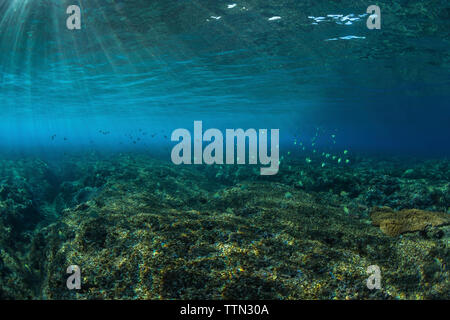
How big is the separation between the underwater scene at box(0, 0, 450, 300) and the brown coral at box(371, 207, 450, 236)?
0.05 m

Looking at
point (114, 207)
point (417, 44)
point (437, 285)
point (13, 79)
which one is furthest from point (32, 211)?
point (417, 44)

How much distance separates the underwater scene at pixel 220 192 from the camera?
479cm

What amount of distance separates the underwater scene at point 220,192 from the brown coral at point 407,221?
0.17ft

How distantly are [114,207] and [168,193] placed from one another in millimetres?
3534

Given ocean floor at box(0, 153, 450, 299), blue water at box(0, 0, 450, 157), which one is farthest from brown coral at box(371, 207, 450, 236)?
Answer: blue water at box(0, 0, 450, 157)

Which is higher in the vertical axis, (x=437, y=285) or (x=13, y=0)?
(x=13, y=0)

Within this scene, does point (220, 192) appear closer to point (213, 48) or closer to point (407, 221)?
point (407, 221)

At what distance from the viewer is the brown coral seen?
22.0 ft

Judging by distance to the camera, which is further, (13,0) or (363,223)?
(13,0)

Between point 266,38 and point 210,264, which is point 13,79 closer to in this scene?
point 266,38

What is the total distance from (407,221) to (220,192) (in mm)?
6477

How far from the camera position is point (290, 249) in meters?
5.66

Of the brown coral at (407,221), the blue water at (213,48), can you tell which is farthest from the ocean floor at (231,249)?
the blue water at (213,48)

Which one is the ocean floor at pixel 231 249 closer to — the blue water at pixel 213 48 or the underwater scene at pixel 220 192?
the underwater scene at pixel 220 192
